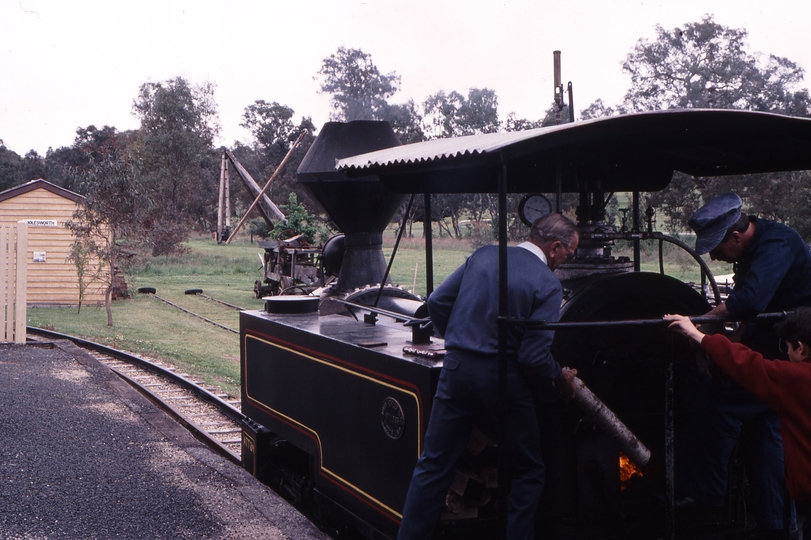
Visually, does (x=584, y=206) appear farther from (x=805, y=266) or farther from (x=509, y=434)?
(x=509, y=434)

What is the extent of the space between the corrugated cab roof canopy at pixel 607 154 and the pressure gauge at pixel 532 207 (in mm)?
143

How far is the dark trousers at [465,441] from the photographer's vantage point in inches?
126

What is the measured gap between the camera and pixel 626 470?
3.70 meters

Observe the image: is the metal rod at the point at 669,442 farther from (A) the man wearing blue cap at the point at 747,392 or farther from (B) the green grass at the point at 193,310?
(B) the green grass at the point at 193,310

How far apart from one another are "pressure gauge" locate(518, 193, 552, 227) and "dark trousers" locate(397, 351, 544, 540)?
1.49m

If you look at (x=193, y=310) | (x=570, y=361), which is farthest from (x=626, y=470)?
(x=193, y=310)

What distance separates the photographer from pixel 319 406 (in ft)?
14.5

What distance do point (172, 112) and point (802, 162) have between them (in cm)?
5136

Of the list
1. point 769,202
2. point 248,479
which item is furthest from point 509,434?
point 769,202

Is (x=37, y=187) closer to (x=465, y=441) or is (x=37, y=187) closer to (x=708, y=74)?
(x=465, y=441)

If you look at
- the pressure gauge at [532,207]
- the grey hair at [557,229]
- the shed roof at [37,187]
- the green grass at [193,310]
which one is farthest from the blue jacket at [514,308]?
the shed roof at [37,187]

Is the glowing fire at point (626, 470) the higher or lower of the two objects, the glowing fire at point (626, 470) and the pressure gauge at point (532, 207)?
the lower

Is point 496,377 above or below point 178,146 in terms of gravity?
below

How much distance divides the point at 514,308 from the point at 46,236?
1792 cm
